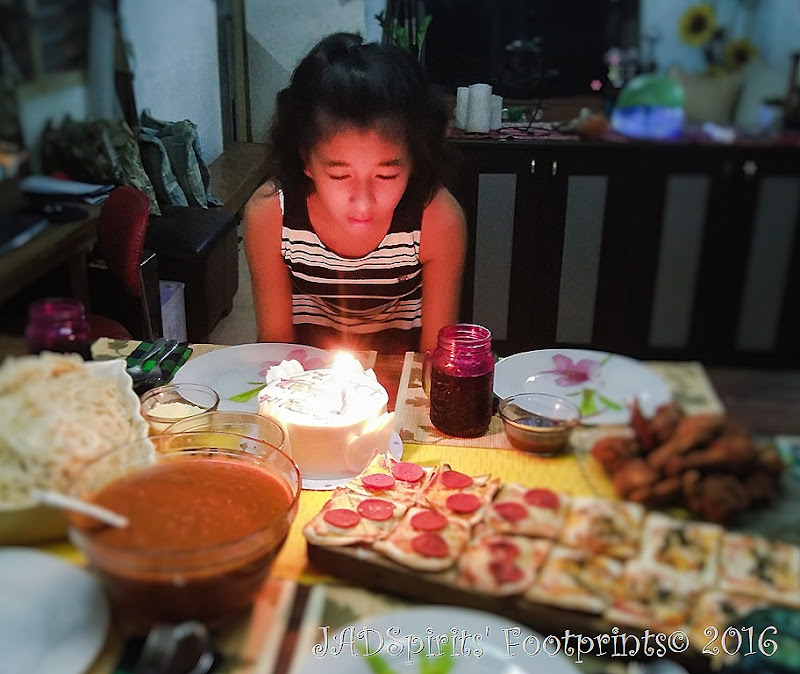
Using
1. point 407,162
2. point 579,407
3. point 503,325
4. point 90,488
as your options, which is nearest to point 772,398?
point 579,407

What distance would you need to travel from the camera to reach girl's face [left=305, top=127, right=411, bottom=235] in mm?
824

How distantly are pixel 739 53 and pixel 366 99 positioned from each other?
1.19ft

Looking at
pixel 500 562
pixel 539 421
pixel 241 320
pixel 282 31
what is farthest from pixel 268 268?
pixel 500 562

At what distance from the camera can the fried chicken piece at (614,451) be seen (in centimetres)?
69

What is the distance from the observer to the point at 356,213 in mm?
884

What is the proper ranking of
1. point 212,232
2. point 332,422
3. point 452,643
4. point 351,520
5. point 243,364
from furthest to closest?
point 243,364 → point 212,232 → point 332,422 → point 351,520 → point 452,643

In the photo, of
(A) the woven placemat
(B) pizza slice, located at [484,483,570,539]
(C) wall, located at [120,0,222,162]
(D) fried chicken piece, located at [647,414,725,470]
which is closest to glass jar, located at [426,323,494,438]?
(A) the woven placemat

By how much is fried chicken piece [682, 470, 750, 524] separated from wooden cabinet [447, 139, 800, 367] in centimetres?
11

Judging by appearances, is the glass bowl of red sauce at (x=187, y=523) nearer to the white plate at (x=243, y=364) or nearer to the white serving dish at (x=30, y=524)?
the white serving dish at (x=30, y=524)

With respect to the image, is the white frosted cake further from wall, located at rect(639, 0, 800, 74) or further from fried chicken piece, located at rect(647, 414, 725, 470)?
wall, located at rect(639, 0, 800, 74)

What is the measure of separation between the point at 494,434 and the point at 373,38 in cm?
46

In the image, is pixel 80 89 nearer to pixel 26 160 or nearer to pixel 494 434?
pixel 26 160

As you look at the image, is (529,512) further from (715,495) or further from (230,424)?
(230,424)

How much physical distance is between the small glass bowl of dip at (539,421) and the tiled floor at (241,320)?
35cm
